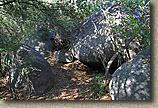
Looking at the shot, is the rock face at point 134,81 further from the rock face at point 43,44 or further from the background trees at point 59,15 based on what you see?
the rock face at point 43,44

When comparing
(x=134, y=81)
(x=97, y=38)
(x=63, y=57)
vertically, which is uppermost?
(x=97, y=38)

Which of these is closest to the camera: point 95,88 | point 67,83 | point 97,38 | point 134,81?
point 134,81

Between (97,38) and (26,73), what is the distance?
1.48m

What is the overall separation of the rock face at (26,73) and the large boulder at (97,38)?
0.98 meters

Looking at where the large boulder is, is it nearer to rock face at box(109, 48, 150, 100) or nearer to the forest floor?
the forest floor

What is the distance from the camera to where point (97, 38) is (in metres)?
2.75

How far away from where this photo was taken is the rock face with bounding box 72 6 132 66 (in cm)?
243

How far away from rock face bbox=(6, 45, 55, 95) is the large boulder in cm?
98

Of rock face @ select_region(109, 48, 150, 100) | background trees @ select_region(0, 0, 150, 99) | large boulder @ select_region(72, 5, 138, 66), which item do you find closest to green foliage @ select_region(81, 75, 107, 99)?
rock face @ select_region(109, 48, 150, 100)

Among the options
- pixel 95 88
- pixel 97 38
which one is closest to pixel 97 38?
pixel 97 38

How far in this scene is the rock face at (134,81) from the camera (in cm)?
169

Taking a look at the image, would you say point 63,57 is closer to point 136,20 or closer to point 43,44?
point 43,44

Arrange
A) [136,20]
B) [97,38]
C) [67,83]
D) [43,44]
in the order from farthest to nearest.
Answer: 1. [43,44]
2. [97,38]
3. [67,83]
4. [136,20]

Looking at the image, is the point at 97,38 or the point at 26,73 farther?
the point at 97,38
